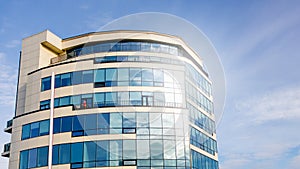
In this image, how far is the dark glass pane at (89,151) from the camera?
34781mm

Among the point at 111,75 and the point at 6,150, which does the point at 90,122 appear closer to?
the point at 111,75

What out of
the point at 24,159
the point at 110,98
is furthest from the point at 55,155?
the point at 110,98

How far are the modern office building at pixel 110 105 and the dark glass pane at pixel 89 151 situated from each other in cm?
9

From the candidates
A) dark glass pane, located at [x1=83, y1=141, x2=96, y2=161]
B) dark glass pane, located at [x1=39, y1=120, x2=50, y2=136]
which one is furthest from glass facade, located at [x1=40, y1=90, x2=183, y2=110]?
dark glass pane, located at [x1=83, y1=141, x2=96, y2=161]

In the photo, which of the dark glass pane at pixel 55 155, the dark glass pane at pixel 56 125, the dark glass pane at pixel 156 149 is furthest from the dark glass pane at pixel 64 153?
the dark glass pane at pixel 156 149

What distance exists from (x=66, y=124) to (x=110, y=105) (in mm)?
4403

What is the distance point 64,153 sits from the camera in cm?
3559

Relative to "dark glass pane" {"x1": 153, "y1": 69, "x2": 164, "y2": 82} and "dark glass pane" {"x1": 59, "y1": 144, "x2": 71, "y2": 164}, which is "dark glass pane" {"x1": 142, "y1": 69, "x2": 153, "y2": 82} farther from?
"dark glass pane" {"x1": 59, "y1": 144, "x2": 71, "y2": 164}

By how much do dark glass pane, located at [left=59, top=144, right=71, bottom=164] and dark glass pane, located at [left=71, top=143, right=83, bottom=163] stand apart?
399 mm

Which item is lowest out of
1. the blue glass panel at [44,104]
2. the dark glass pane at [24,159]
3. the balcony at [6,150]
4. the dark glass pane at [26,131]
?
the dark glass pane at [24,159]

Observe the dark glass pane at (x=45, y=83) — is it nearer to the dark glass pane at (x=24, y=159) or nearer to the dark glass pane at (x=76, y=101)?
the dark glass pane at (x=76, y=101)

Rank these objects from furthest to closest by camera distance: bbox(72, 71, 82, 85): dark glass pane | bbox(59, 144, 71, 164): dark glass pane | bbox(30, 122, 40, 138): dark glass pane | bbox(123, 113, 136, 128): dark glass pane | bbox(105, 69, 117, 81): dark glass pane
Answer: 1. bbox(72, 71, 82, 85): dark glass pane
2. bbox(105, 69, 117, 81): dark glass pane
3. bbox(30, 122, 40, 138): dark glass pane
4. bbox(123, 113, 136, 128): dark glass pane
5. bbox(59, 144, 71, 164): dark glass pane

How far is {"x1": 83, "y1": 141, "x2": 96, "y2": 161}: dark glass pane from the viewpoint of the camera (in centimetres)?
3478

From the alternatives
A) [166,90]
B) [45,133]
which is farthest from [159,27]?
[45,133]
